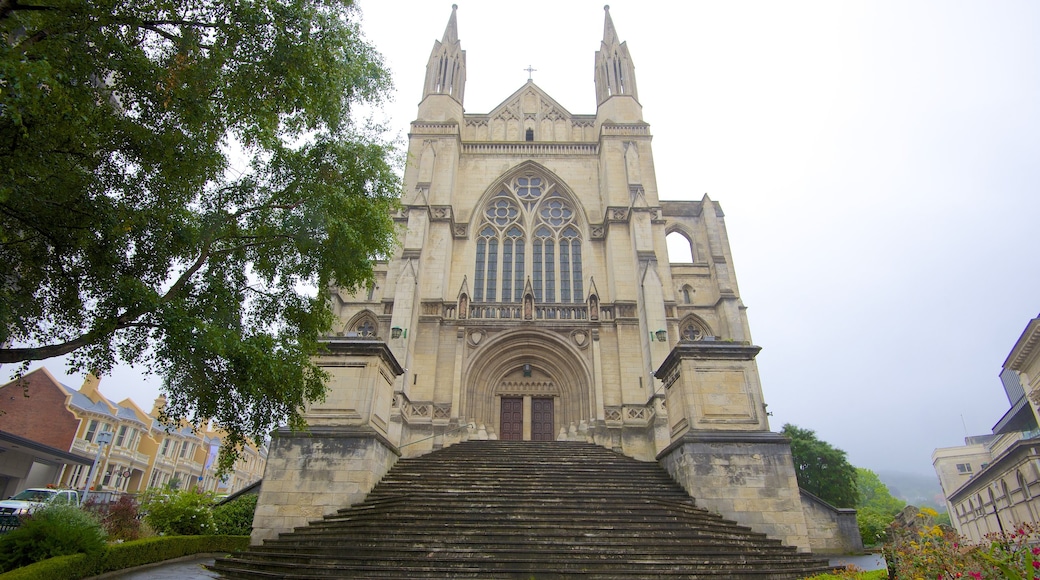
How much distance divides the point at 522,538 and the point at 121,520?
32.3ft

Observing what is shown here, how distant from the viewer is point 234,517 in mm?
15188

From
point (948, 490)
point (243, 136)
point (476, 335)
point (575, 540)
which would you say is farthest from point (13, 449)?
point (948, 490)

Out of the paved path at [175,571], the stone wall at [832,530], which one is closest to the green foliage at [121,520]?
the paved path at [175,571]

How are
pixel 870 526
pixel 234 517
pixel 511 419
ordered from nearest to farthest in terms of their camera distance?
1. pixel 234 517
2. pixel 870 526
3. pixel 511 419

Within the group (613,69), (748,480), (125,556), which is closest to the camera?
(125,556)

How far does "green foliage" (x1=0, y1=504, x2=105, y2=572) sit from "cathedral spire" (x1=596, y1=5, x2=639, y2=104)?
25859 millimetres

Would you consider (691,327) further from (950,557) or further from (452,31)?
(452,31)

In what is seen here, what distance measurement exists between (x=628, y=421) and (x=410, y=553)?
1200 cm

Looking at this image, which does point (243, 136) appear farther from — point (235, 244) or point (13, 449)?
point (13, 449)

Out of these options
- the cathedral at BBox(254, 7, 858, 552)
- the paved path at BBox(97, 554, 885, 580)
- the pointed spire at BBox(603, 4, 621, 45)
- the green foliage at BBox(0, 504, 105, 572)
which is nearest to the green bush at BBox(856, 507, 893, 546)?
the cathedral at BBox(254, 7, 858, 552)

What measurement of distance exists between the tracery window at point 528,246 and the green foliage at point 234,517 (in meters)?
11.4

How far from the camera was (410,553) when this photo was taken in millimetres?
8367

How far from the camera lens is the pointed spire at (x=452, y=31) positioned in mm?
28516

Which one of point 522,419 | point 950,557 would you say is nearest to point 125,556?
point 950,557
